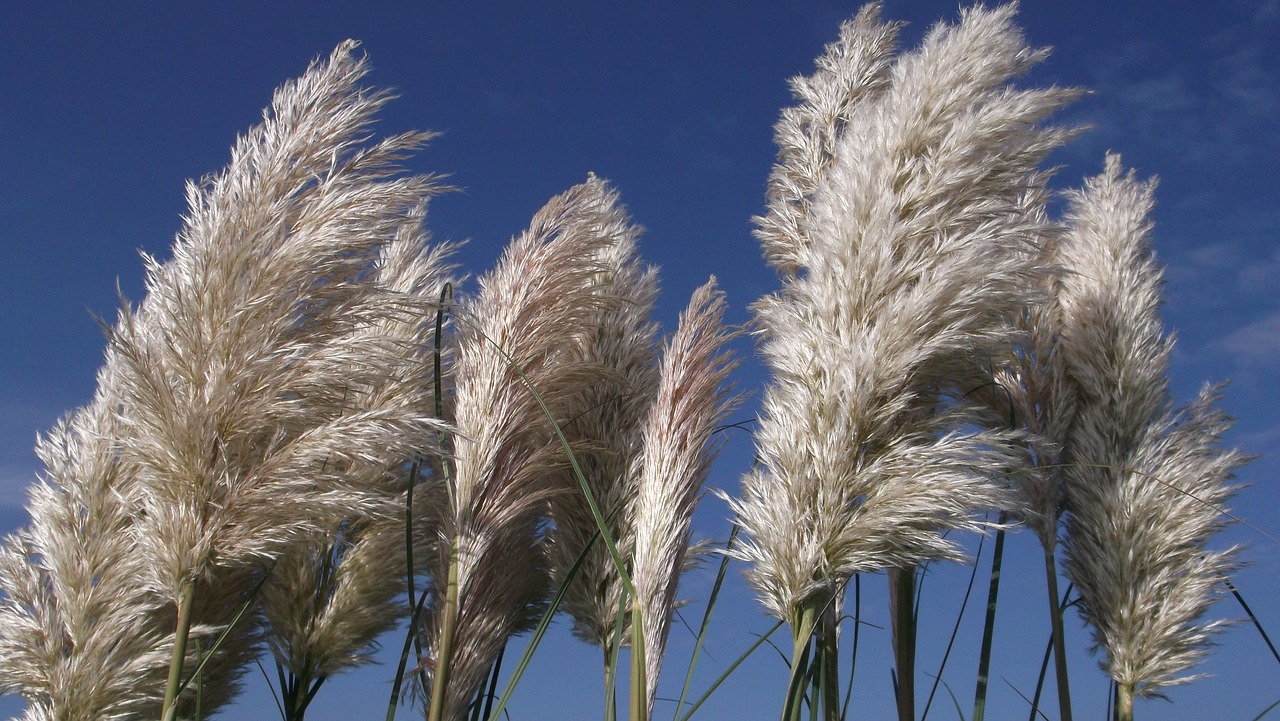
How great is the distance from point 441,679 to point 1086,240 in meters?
2.29

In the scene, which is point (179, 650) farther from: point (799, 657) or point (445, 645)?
point (799, 657)

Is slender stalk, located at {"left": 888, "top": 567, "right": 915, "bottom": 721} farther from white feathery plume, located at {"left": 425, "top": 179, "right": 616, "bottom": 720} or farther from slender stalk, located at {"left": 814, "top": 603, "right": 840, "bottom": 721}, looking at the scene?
white feathery plume, located at {"left": 425, "top": 179, "right": 616, "bottom": 720}

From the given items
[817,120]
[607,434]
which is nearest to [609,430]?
[607,434]

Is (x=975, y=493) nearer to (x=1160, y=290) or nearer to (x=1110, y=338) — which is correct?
(x=1110, y=338)

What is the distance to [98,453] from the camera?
8.43 ft

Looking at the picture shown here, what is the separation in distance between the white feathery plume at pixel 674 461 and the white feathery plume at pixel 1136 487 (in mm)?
945

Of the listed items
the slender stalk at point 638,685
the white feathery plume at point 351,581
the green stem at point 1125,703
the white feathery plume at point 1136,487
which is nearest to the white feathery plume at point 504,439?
the white feathery plume at point 351,581

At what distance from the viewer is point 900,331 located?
1.89m

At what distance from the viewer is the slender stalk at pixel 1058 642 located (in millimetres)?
2498

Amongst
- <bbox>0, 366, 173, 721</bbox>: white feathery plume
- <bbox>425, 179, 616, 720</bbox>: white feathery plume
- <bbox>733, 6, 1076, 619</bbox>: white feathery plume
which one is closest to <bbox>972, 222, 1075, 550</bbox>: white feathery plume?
<bbox>733, 6, 1076, 619</bbox>: white feathery plume

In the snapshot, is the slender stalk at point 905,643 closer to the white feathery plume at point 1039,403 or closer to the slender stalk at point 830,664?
the slender stalk at point 830,664

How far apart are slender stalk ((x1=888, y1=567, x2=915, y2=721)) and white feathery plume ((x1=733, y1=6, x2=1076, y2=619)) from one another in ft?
1.44

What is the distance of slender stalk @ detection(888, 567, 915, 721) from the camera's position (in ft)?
7.41

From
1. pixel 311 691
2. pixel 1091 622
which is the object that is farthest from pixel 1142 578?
pixel 311 691
